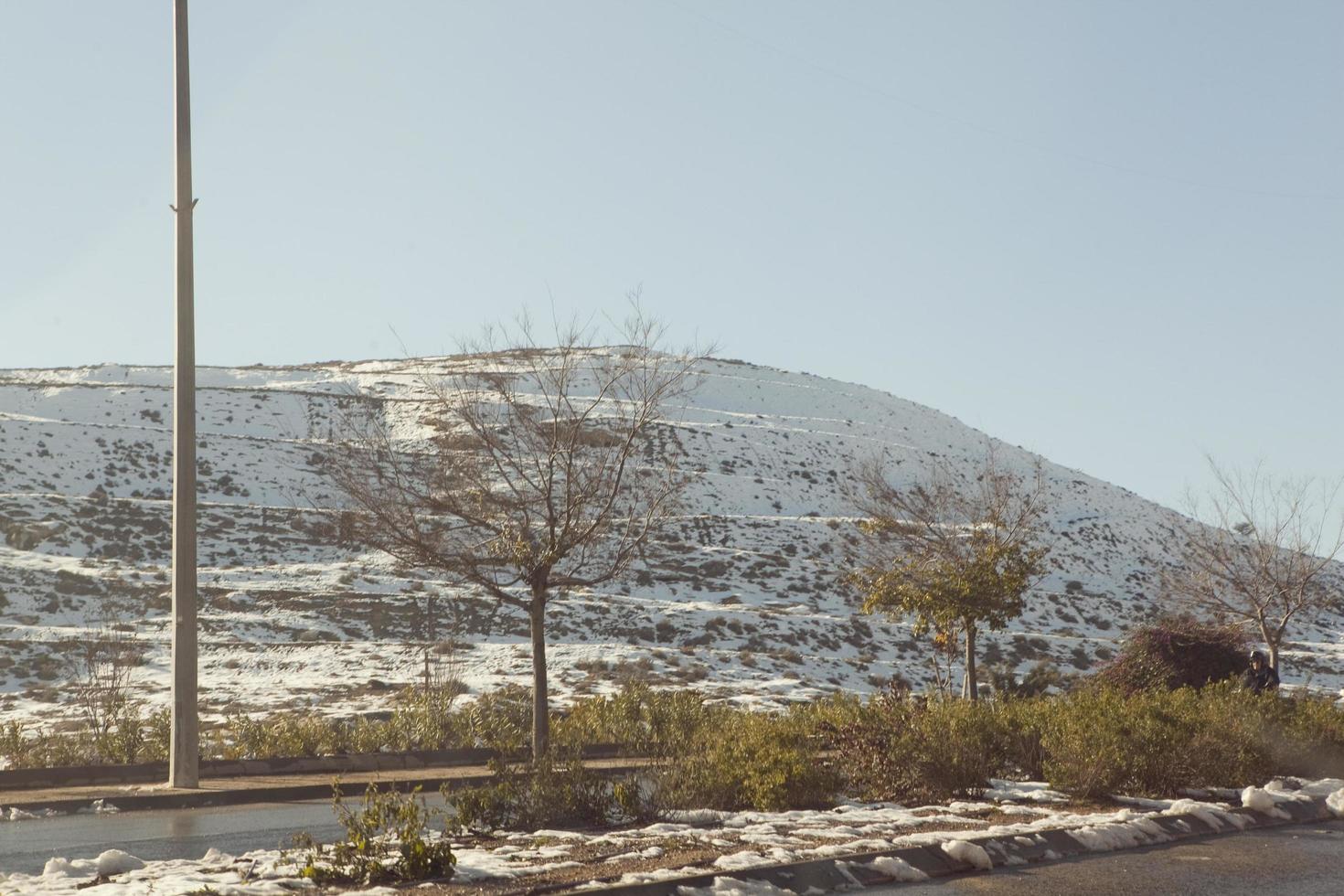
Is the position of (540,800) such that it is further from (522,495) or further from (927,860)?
(522,495)

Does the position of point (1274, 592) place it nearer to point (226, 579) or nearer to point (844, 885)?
point (844, 885)

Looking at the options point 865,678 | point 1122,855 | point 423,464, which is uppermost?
point 423,464

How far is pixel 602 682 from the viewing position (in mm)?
35656

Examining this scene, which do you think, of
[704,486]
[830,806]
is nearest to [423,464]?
[830,806]

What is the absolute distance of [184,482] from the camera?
50.5 ft

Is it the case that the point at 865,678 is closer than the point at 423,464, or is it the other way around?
the point at 423,464

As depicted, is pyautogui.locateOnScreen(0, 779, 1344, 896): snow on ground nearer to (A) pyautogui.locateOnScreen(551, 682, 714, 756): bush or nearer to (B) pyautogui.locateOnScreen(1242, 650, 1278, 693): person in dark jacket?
(A) pyautogui.locateOnScreen(551, 682, 714, 756): bush

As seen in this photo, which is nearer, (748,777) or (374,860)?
(374,860)

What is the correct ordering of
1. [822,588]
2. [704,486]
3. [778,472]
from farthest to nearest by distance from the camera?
1. [778,472]
2. [704,486]
3. [822,588]

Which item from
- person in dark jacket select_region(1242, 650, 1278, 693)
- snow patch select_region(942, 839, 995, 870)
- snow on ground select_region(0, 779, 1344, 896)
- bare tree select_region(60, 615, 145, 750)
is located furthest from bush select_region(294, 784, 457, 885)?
bare tree select_region(60, 615, 145, 750)

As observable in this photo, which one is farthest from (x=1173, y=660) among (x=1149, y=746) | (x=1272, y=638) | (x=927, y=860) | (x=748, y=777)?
(x=927, y=860)

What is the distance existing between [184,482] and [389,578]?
34.2 meters

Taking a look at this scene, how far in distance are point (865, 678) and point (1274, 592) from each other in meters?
14.3

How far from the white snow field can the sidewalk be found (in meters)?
4.12
